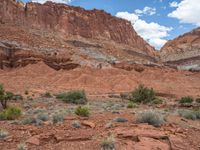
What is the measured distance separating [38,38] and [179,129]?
218 ft

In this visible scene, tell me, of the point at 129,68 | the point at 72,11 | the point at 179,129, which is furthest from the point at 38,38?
the point at 179,129

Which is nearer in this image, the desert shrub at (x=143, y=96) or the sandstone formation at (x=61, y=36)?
the desert shrub at (x=143, y=96)

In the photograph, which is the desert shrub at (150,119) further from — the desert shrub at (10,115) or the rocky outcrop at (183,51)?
the rocky outcrop at (183,51)

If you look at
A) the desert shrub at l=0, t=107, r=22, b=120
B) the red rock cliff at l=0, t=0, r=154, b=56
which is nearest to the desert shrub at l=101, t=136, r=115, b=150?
the desert shrub at l=0, t=107, r=22, b=120

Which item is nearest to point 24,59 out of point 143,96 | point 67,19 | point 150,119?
point 143,96

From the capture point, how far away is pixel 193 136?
10.7m

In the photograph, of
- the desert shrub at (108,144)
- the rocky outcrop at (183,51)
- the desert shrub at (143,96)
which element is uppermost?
the rocky outcrop at (183,51)

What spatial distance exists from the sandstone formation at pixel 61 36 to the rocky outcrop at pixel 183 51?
10336 mm

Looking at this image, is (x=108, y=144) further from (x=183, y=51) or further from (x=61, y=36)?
(x=183, y=51)

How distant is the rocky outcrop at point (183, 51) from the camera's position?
107 m

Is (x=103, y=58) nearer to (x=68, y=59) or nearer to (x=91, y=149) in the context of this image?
(x=68, y=59)

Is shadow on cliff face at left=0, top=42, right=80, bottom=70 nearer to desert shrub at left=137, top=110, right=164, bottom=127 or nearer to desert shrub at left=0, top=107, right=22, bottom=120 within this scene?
desert shrub at left=0, top=107, right=22, bottom=120

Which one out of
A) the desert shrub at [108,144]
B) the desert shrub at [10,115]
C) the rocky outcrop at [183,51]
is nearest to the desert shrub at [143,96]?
the desert shrub at [10,115]

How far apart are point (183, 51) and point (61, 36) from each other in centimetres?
4394
